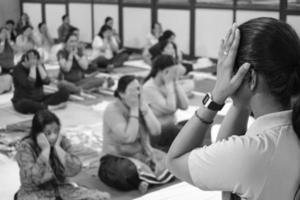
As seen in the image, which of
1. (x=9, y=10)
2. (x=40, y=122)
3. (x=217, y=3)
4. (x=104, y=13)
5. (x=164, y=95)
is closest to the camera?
(x=40, y=122)

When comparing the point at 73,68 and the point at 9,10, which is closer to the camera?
the point at 73,68

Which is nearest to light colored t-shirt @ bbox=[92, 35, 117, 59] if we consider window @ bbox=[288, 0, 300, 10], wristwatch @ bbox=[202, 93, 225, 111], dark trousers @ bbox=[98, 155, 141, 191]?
window @ bbox=[288, 0, 300, 10]

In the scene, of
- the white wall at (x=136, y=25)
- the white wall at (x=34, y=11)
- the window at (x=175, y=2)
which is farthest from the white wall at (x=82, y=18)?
the window at (x=175, y=2)

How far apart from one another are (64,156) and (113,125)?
1.63 ft

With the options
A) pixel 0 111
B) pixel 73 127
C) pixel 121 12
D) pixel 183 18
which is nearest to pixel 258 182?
pixel 73 127

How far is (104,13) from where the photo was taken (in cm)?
1062

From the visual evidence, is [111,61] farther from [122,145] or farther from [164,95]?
[122,145]

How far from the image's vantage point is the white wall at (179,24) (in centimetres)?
908

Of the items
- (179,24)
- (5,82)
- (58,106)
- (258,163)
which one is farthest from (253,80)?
(179,24)

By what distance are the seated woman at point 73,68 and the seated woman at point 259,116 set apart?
5.36 metres

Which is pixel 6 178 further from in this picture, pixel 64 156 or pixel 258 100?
pixel 258 100

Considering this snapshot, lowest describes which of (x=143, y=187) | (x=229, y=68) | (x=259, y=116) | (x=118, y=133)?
(x=143, y=187)

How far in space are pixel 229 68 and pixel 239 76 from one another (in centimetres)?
3

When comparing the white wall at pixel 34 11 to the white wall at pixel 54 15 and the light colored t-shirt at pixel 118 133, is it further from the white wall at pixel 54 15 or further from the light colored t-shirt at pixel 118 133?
the light colored t-shirt at pixel 118 133
